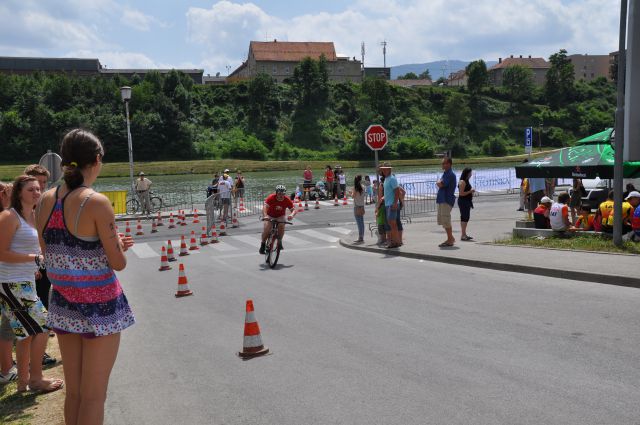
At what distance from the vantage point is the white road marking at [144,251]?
16.5m

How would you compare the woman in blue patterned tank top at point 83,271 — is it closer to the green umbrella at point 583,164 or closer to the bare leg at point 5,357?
the bare leg at point 5,357

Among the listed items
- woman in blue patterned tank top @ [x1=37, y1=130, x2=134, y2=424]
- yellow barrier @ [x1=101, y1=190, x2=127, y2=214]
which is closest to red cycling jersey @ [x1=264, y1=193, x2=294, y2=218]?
woman in blue patterned tank top @ [x1=37, y1=130, x2=134, y2=424]

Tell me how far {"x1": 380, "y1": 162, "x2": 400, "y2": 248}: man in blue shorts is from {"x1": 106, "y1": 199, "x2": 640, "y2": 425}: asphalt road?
138 inches

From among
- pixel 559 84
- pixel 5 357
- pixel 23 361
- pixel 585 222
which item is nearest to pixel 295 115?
pixel 559 84

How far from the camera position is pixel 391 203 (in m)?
14.4

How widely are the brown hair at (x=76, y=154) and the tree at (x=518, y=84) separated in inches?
5459

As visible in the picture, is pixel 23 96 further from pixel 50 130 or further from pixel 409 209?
pixel 409 209

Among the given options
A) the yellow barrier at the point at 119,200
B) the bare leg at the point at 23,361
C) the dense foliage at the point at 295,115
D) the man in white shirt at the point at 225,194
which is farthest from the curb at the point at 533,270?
the dense foliage at the point at 295,115

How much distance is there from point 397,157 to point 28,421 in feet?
319

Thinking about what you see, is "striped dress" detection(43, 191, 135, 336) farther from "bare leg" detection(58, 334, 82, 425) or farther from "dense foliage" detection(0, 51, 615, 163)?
Answer: "dense foliage" detection(0, 51, 615, 163)

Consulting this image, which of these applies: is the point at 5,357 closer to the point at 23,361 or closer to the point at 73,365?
the point at 23,361

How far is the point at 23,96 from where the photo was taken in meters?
103

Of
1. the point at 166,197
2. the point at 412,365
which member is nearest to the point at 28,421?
the point at 412,365

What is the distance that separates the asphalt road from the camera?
15.9 ft
